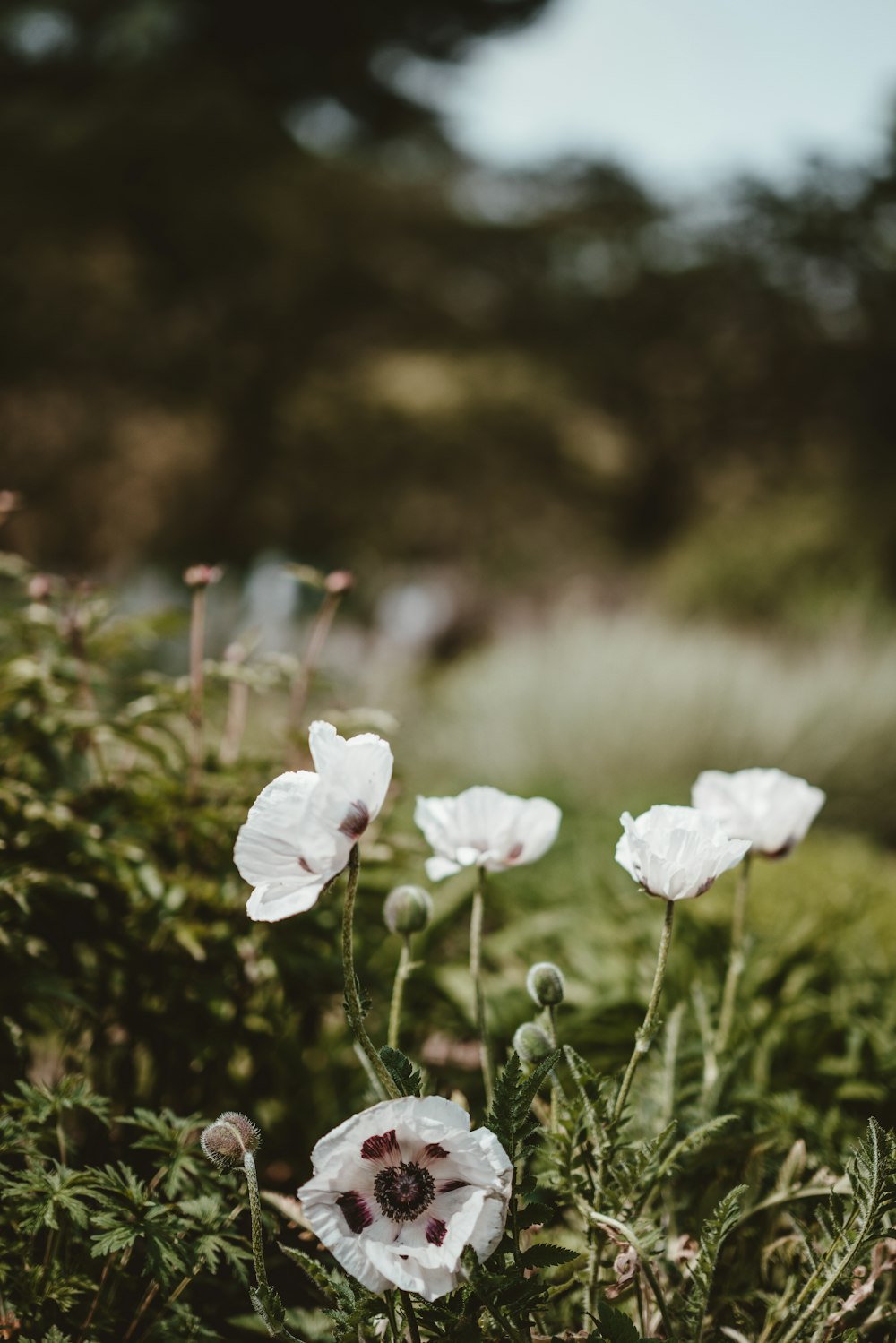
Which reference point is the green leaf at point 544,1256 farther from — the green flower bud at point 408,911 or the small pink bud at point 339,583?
the small pink bud at point 339,583

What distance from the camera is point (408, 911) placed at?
0.81m

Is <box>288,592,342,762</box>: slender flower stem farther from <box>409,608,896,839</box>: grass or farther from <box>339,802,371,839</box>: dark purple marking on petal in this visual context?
<box>409,608,896,839</box>: grass

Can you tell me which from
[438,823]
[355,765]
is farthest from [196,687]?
[355,765]

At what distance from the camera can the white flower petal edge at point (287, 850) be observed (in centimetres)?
62

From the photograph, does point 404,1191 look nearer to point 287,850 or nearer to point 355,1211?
point 355,1211

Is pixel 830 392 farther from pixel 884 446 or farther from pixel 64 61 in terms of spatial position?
pixel 64 61

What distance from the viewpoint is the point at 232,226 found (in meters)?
9.40

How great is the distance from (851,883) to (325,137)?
11.8m

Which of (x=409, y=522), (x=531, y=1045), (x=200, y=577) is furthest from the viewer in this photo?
(x=409, y=522)

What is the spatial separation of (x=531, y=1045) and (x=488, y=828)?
7.1 inches

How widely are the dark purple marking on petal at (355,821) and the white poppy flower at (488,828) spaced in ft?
0.55

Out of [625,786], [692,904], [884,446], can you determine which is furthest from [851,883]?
[884,446]

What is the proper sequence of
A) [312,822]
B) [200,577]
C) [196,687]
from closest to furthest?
[312,822]
[200,577]
[196,687]

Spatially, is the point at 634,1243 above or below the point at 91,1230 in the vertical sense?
above
